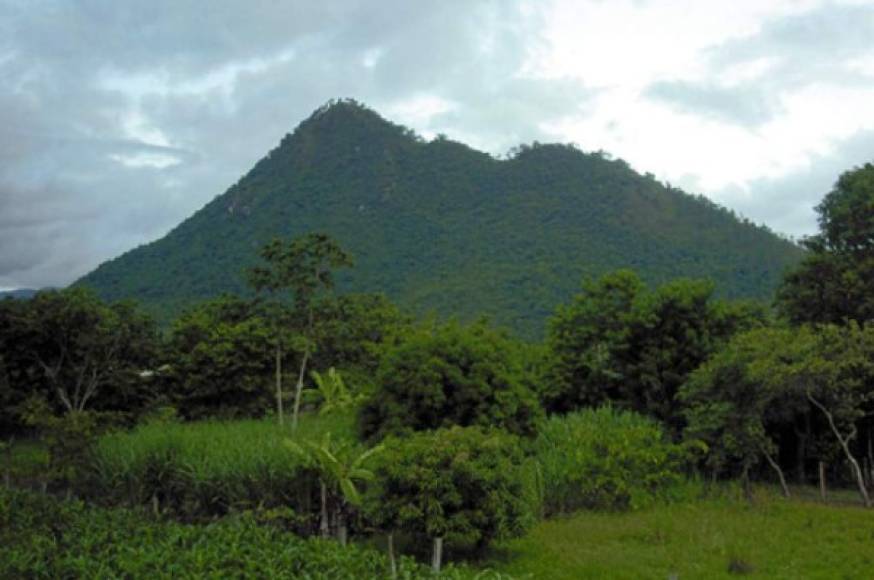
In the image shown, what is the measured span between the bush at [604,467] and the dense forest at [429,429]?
48 mm

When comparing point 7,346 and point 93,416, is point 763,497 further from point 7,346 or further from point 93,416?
point 7,346

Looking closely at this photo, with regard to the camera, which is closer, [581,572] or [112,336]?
[581,572]

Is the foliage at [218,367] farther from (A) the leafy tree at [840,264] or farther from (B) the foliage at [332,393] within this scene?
(A) the leafy tree at [840,264]

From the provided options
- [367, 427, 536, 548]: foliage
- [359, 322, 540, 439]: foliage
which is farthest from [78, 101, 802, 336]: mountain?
[367, 427, 536, 548]: foliage

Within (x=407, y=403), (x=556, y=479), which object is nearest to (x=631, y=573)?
(x=556, y=479)

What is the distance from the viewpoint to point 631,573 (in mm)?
9898

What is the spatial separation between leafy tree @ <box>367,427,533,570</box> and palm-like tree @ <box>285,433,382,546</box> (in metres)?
0.36

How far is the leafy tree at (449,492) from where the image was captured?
10070 mm

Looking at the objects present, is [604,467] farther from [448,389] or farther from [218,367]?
[218,367]

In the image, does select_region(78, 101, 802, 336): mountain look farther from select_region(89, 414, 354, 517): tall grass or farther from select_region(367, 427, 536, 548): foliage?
select_region(367, 427, 536, 548): foliage

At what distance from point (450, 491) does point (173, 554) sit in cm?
372

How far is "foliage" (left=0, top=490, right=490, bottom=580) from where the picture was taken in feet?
22.6

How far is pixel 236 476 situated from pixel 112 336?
12530 mm

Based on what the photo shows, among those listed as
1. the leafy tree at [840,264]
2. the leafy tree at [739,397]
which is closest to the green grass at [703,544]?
the leafy tree at [739,397]
